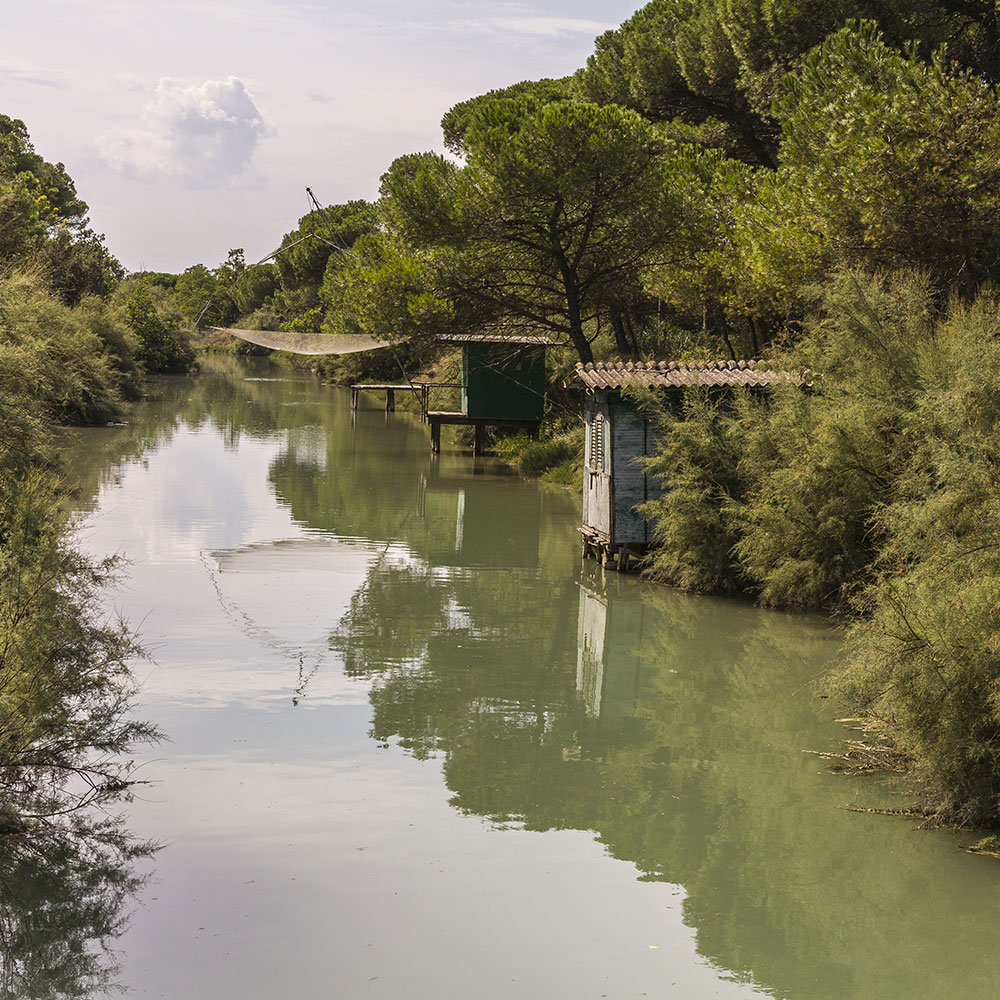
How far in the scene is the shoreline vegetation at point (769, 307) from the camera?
27.3ft

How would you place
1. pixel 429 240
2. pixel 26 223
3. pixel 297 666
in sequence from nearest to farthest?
pixel 297 666 < pixel 429 240 < pixel 26 223

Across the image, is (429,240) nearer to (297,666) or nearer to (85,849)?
(297,666)

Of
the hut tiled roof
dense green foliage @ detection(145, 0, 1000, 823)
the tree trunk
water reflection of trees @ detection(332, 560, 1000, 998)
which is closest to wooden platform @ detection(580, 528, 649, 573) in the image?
dense green foliage @ detection(145, 0, 1000, 823)

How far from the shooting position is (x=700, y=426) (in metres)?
14.5

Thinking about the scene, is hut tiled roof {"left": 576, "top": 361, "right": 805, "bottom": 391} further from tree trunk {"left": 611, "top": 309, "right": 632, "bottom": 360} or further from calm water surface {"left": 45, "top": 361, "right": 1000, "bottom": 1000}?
tree trunk {"left": 611, "top": 309, "right": 632, "bottom": 360}

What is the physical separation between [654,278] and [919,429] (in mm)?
12388

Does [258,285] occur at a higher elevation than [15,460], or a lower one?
higher

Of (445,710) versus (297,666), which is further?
(297,666)

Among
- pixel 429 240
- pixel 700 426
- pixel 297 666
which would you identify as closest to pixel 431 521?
pixel 429 240

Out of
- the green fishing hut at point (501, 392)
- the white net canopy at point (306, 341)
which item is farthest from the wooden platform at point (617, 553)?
the white net canopy at point (306, 341)

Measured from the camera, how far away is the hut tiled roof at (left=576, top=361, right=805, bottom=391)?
14.9m

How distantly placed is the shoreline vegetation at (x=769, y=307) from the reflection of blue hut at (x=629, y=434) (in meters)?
0.34

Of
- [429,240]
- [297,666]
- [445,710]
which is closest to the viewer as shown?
[445,710]

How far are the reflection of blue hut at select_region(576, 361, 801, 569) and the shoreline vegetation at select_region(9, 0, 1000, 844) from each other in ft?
1.11
